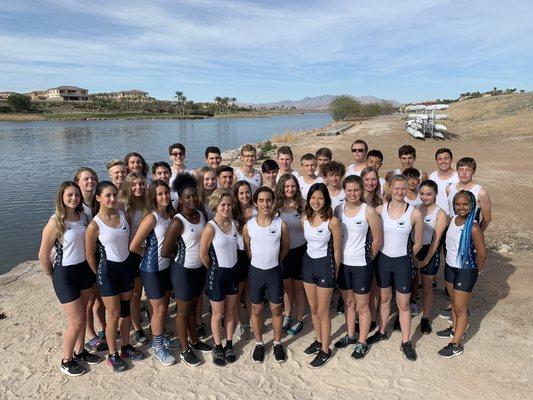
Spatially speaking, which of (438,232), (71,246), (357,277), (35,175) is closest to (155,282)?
(71,246)

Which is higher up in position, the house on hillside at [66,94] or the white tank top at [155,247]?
the house on hillside at [66,94]

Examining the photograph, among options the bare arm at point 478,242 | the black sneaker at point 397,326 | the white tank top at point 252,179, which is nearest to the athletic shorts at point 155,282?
the white tank top at point 252,179

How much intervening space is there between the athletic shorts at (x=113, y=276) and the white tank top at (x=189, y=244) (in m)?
0.54

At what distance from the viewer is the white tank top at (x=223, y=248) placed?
3977mm

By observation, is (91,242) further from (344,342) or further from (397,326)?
(397,326)

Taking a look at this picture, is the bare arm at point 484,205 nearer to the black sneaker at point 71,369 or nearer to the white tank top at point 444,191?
the white tank top at point 444,191

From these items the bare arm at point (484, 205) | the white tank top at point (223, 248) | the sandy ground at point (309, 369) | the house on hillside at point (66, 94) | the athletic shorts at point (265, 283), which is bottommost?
the sandy ground at point (309, 369)

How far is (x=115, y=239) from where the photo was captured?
3.91 m

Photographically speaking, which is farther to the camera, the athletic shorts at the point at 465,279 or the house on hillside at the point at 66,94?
the house on hillside at the point at 66,94

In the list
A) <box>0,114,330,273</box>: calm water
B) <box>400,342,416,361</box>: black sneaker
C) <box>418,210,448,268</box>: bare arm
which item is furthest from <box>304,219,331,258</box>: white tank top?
<box>0,114,330,273</box>: calm water

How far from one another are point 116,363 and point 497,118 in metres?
38.2

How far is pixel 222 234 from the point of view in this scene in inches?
157

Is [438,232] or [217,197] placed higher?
[217,197]

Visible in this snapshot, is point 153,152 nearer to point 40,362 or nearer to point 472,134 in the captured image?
point 472,134
